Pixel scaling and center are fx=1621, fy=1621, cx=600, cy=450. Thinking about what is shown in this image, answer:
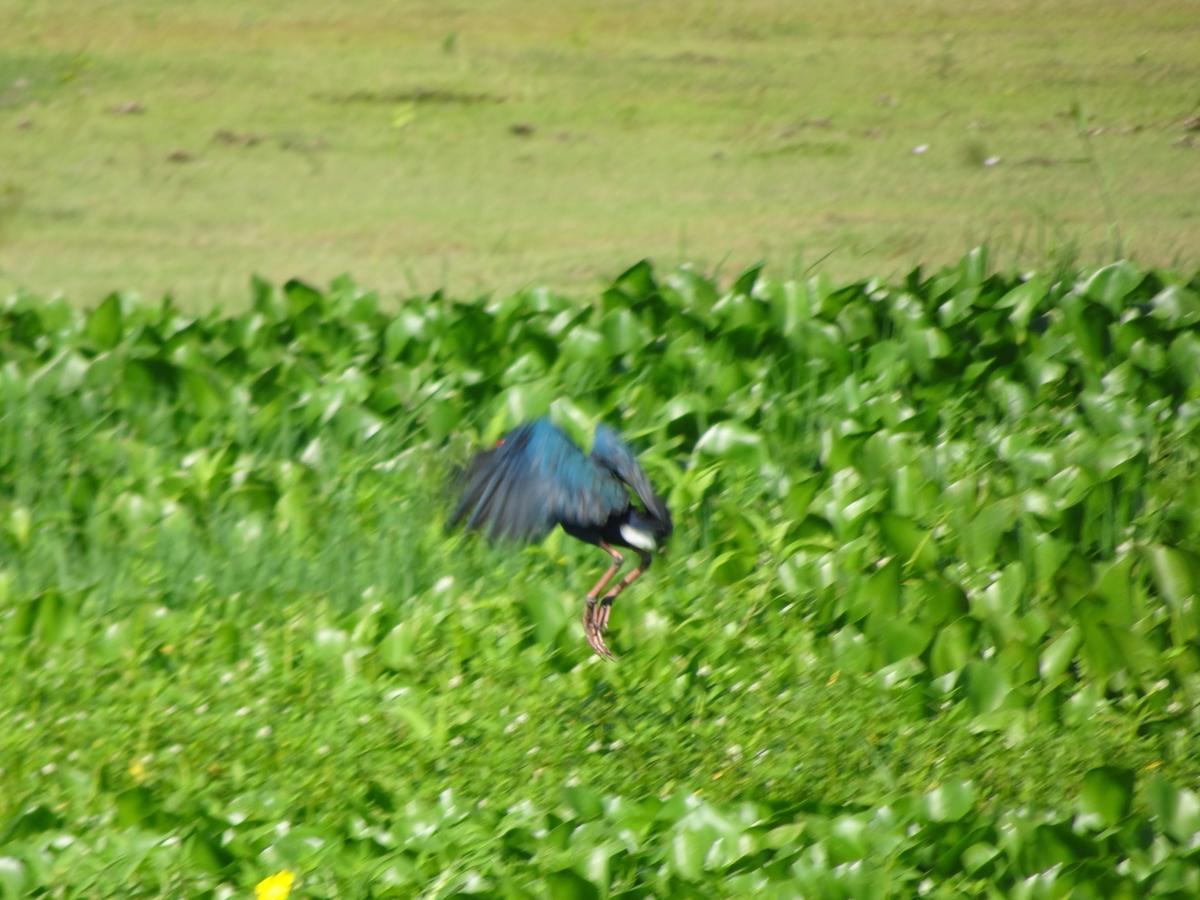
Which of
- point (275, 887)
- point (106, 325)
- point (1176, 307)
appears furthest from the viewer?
point (106, 325)

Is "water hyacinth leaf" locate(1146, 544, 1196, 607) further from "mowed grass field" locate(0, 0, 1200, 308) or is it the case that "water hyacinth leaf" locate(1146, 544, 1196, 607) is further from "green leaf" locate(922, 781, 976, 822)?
"mowed grass field" locate(0, 0, 1200, 308)

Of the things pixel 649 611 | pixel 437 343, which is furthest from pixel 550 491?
pixel 437 343

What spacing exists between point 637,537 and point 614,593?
0.40ft

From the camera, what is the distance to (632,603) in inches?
117

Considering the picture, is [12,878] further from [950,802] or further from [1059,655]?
[1059,655]

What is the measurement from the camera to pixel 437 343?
3.98 metres

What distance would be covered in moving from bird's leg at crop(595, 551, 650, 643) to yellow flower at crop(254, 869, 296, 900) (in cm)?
76

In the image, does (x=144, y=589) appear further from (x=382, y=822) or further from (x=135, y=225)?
(x=135, y=225)

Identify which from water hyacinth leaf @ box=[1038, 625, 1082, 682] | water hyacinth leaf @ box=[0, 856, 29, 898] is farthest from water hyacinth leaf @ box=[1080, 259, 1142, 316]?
water hyacinth leaf @ box=[0, 856, 29, 898]

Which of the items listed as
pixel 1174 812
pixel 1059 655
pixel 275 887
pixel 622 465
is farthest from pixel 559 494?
pixel 1174 812

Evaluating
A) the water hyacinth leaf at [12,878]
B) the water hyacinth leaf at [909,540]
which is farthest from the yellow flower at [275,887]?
the water hyacinth leaf at [909,540]

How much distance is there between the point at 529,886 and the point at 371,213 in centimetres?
299

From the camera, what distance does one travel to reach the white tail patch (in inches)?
105

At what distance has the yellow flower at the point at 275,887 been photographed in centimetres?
220
